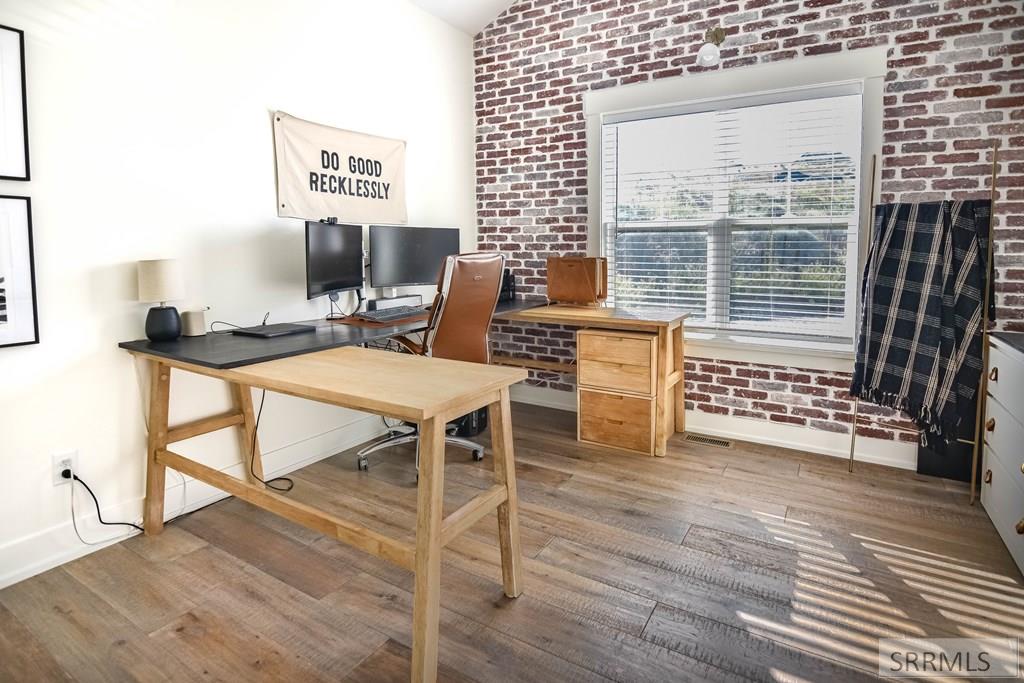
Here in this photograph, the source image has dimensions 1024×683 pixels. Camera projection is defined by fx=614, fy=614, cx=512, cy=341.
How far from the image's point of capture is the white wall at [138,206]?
89.3 inches

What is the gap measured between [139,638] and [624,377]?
2.51 m

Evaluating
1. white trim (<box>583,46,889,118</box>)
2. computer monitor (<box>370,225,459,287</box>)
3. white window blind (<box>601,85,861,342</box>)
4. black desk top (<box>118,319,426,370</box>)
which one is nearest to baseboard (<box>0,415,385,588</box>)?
black desk top (<box>118,319,426,370</box>)

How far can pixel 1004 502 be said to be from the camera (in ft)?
7.84

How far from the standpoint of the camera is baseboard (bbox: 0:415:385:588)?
226 centimetres

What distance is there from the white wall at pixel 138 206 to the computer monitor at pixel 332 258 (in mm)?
262

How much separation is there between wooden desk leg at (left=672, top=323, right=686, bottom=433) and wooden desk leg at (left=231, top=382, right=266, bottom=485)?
2417mm

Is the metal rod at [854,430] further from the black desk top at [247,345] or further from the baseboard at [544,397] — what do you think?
the black desk top at [247,345]

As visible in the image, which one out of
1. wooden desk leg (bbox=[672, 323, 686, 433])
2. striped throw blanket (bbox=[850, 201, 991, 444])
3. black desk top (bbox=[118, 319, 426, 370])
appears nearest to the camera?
black desk top (bbox=[118, 319, 426, 370])

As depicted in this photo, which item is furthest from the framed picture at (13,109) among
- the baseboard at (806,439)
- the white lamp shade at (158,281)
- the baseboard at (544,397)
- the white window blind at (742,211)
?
the baseboard at (806,439)

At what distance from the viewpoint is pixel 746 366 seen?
3670 millimetres

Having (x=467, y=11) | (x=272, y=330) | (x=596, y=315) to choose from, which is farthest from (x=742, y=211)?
(x=272, y=330)

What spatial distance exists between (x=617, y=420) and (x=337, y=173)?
2126 millimetres

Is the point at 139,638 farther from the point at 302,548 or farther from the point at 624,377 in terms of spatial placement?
the point at 624,377

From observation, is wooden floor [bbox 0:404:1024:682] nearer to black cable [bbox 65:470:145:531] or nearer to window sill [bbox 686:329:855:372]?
black cable [bbox 65:470:145:531]
